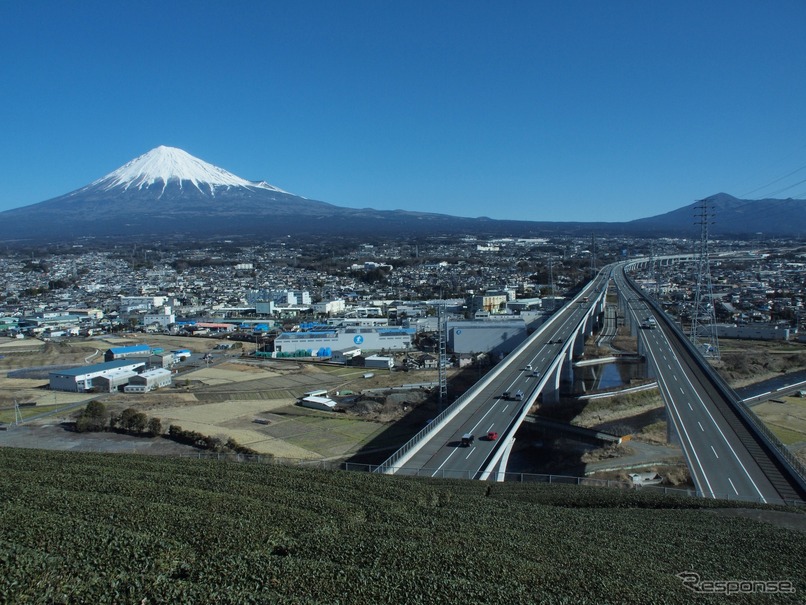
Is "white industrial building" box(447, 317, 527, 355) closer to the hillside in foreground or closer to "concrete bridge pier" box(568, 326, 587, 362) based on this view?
"concrete bridge pier" box(568, 326, 587, 362)

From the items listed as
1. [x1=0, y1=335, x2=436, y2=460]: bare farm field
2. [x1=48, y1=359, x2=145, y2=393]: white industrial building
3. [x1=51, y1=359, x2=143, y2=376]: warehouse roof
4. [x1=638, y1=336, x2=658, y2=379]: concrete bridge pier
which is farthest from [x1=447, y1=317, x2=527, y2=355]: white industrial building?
[x1=48, y1=359, x2=145, y2=393]: white industrial building

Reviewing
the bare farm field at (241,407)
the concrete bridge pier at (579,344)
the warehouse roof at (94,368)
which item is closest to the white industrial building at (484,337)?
the concrete bridge pier at (579,344)

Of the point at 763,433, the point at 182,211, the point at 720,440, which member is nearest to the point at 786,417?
the point at 763,433

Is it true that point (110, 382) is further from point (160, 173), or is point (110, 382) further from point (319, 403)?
point (160, 173)

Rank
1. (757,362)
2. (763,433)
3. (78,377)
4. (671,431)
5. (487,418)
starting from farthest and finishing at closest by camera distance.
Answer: (757,362)
(78,377)
(487,418)
(671,431)
(763,433)

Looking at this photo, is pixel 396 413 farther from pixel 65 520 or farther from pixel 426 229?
pixel 426 229

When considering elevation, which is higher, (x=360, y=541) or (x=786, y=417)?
(x=360, y=541)

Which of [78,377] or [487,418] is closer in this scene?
[487,418]

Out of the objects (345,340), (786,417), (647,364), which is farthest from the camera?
(345,340)

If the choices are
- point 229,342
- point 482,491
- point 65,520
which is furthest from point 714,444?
point 229,342
